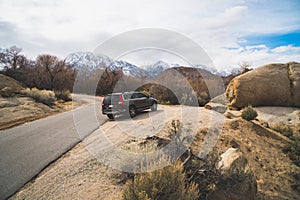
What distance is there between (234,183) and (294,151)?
5.12 meters

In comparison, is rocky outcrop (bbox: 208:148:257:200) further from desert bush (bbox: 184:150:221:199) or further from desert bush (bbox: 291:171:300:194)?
desert bush (bbox: 291:171:300:194)

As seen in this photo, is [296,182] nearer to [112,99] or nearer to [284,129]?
[284,129]

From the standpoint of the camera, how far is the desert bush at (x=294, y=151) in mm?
7432

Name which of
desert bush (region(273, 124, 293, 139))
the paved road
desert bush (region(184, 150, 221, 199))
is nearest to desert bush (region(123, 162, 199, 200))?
desert bush (region(184, 150, 221, 199))

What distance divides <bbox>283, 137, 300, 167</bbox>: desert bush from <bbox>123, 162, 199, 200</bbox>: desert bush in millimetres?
6236

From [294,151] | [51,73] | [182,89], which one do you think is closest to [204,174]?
[294,151]

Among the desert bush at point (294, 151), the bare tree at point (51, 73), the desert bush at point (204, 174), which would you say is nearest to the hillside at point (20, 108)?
the desert bush at point (204, 174)

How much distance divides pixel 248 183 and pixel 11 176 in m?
5.84

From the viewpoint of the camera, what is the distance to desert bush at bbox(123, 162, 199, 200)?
330 centimetres

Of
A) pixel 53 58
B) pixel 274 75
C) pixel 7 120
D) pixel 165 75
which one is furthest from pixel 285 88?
pixel 53 58

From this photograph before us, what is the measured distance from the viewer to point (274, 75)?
1281 centimetres

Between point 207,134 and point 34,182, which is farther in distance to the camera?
point 207,134

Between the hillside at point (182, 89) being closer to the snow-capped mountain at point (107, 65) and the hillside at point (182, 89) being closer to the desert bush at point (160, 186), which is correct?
the snow-capped mountain at point (107, 65)

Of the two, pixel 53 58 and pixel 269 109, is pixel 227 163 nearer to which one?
pixel 269 109
